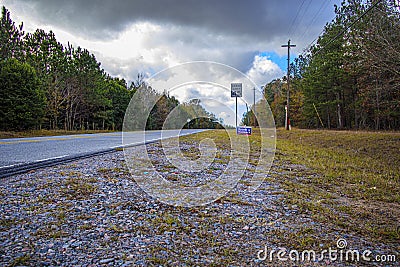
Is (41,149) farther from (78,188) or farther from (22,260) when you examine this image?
(22,260)

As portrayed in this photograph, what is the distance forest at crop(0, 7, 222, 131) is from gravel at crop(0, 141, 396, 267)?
4076 mm

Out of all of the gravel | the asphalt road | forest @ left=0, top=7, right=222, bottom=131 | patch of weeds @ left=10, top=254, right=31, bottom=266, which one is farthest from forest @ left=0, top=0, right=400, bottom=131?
patch of weeds @ left=10, top=254, right=31, bottom=266

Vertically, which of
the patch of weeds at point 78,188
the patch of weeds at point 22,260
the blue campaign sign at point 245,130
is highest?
the blue campaign sign at point 245,130

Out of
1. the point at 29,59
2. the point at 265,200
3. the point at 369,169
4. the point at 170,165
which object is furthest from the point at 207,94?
the point at 29,59

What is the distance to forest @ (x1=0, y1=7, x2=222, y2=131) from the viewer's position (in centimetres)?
2059

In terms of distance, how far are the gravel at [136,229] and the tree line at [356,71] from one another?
341 inches

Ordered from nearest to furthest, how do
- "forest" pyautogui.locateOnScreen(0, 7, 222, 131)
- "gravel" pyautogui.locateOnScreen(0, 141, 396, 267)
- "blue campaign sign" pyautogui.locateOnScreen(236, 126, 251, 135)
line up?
"gravel" pyautogui.locateOnScreen(0, 141, 396, 267)
"blue campaign sign" pyautogui.locateOnScreen(236, 126, 251, 135)
"forest" pyautogui.locateOnScreen(0, 7, 222, 131)

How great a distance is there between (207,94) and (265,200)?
10.4 feet

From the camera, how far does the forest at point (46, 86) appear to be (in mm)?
20594

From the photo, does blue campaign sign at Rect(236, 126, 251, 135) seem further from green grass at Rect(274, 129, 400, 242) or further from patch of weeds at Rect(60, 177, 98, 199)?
patch of weeds at Rect(60, 177, 98, 199)

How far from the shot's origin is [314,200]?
4.47 meters

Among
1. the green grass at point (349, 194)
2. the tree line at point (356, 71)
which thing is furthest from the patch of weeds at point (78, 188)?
the tree line at point (356, 71)

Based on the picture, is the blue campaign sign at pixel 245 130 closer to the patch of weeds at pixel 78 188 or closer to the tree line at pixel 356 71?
the tree line at pixel 356 71

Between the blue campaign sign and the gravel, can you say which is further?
the blue campaign sign
